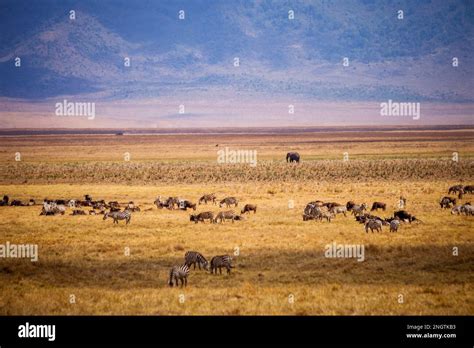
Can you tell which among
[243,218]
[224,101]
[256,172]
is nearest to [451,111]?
[224,101]

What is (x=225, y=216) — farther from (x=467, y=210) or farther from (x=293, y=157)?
(x=293, y=157)

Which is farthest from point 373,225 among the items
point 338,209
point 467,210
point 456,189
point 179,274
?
point 456,189

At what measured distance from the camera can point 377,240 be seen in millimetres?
23453

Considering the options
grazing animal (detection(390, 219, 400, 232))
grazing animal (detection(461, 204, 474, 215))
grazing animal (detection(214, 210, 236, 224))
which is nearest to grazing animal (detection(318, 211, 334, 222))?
grazing animal (detection(214, 210, 236, 224))

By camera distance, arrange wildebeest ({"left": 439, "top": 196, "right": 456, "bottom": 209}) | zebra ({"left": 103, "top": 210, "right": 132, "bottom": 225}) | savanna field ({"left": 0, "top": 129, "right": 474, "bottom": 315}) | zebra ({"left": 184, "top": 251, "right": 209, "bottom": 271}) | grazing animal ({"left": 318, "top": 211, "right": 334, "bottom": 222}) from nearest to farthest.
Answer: savanna field ({"left": 0, "top": 129, "right": 474, "bottom": 315}) < zebra ({"left": 184, "top": 251, "right": 209, "bottom": 271}) < grazing animal ({"left": 318, "top": 211, "right": 334, "bottom": 222}) < zebra ({"left": 103, "top": 210, "right": 132, "bottom": 225}) < wildebeest ({"left": 439, "top": 196, "right": 456, "bottom": 209})

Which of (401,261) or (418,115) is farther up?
(418,115)

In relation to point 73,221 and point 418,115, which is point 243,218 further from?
point 418,115

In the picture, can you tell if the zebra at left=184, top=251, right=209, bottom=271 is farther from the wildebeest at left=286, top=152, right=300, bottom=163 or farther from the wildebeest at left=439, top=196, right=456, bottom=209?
the wildebeest at left=286, top=152, right=300, bottom=163

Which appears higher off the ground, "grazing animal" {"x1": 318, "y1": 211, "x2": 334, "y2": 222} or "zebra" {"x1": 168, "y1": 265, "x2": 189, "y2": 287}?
"grazing animal" {"x1": 318, "y1": 211, "x2": 334, "y2": 222}

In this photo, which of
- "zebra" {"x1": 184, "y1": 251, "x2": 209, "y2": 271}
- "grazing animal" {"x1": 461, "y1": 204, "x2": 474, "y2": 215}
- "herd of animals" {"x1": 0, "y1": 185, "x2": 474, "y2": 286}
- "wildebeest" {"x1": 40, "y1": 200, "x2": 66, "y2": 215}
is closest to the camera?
"zebra" {"x1": 184, "y1": 251, "x2": 209, "y2": 271}

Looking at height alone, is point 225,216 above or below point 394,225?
above
